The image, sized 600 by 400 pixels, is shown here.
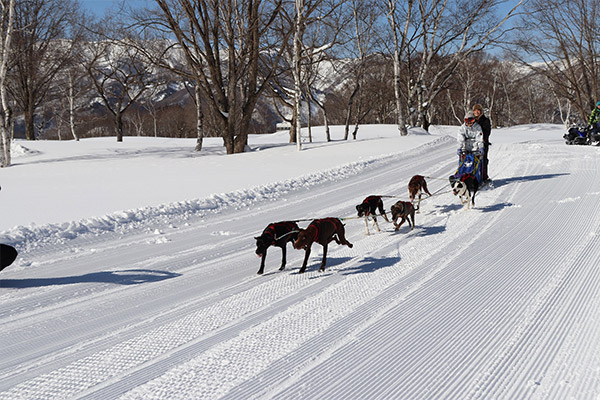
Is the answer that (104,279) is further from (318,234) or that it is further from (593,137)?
(593,137)

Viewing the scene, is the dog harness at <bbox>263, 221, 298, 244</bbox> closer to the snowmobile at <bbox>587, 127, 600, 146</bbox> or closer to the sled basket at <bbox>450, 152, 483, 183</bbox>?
the sled basket at <bbox>450, 152, 483, 183</bbox>

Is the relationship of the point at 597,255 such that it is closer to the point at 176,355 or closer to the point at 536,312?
the point at 536,312

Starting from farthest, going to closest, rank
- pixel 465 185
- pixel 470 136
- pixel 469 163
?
pixel 470 136 < pixel 469 163 < pixel 465 185

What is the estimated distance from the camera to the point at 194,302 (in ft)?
16.6

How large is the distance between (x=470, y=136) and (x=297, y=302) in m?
7.50

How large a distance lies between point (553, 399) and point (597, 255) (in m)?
3.64

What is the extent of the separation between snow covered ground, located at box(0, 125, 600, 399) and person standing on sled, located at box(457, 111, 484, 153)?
114cm

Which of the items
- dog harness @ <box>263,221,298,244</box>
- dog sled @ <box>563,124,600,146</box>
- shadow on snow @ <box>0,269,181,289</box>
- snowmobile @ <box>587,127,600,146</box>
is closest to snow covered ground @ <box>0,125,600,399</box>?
shadow on snow @ <box>0,269,181,289</box>

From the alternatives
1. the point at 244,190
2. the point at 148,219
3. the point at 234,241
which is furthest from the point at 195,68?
the point at 234,241

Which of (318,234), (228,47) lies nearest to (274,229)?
(318,234)

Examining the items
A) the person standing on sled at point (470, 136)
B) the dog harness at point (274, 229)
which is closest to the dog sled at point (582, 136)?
the person standing on sled at point (470, 136)

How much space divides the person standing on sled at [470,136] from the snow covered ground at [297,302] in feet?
3.74

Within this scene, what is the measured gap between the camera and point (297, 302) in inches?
195

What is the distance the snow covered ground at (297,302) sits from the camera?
3408 millimetres
